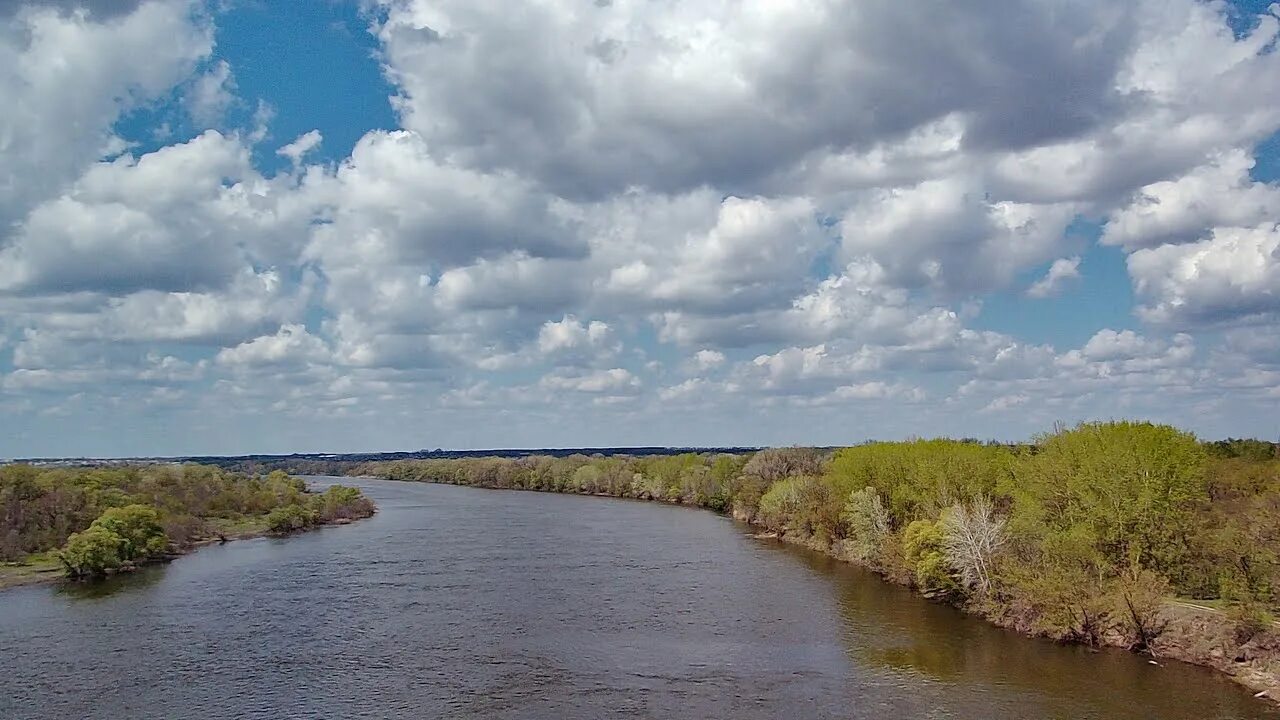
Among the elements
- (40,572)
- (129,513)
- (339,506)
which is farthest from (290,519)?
→ (40,572)

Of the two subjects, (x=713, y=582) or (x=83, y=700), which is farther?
(x=713, y=582)

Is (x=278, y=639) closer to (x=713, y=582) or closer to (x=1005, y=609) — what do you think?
(x=713, y=582)

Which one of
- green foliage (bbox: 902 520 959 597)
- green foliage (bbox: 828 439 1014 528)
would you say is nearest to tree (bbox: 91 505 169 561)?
green foliage (bbox: 828 439 1014 528)

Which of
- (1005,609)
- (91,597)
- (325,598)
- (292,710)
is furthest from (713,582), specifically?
(91,597)

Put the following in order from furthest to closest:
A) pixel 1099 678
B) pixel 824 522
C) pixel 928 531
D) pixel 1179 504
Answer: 1. pixel 824 522
2. pixel 928 531
3. pixel 1179 504
4. pixel 1099 678

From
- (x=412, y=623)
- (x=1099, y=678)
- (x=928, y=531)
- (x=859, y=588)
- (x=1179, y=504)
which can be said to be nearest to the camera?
(x=1099, y=678)

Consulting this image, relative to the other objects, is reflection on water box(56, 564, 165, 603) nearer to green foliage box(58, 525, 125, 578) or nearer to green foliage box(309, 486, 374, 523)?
green foliage box(58, 525, 125, 578)
